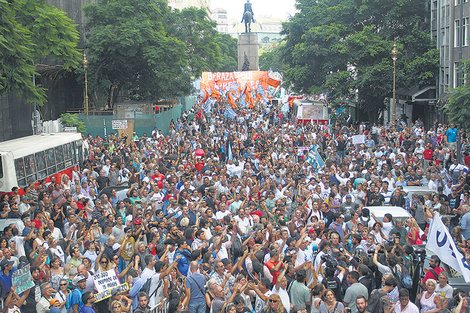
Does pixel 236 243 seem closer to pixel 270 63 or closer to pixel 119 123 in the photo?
pixel 119 123

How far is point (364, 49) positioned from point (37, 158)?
24.6 meters

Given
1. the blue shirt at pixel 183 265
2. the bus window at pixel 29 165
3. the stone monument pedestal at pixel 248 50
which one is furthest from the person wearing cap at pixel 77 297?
the stone monument pedestal at pixel 248 50

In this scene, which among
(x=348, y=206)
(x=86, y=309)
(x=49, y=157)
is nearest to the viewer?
(x=86, y=309)

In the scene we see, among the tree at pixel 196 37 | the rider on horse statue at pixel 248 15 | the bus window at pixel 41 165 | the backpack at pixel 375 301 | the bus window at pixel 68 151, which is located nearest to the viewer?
the backpack at pixel 375 301

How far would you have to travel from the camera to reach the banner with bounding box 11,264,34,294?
785cm

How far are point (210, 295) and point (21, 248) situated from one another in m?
3.92

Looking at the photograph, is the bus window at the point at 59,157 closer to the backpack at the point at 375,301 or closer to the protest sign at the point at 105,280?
the protest sign at the point at 105,280

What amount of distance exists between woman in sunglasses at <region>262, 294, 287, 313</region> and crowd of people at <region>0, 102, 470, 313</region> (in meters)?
0.01

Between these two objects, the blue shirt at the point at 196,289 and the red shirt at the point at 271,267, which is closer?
the blue shirt at the point at 196,289

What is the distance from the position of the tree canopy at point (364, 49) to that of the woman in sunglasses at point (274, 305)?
3049 cm

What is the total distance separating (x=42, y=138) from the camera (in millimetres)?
19844

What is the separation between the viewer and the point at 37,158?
1806 centimetres

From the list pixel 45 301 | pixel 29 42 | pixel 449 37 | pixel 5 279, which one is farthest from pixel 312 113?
pixel 45 301

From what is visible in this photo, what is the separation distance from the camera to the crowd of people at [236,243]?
7957 mm
